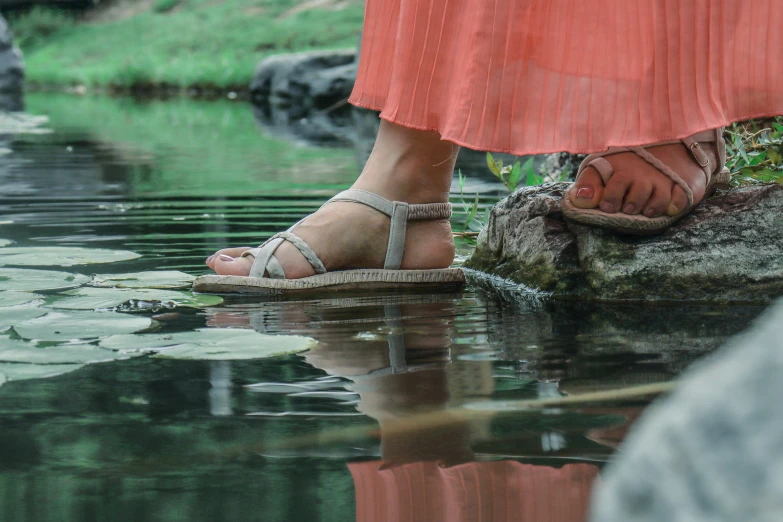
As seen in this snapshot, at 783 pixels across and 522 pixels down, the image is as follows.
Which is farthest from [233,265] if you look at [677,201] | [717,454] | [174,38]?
[174,38]

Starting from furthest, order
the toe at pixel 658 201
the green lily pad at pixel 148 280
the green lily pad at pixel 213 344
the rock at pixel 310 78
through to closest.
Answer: the rock at pixel 310 78 → the green lily pad at pixel 148 280 → the toe at pixel 658 201 → the green lily pad at pixel 213 344

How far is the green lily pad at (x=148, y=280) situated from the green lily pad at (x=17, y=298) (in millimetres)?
155

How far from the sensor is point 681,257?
185cm

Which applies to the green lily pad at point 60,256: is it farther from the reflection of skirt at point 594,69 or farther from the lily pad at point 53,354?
the reflection of skirt at point 594,69

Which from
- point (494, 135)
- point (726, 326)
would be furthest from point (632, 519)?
point (494, 135)

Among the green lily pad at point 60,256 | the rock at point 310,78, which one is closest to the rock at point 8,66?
the rock at point 310,78

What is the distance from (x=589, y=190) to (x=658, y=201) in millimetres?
123

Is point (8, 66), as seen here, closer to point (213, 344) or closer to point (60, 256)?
point (60, 256)

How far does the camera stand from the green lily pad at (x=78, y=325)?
1.47m

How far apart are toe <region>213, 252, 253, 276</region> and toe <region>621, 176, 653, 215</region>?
2.36 feet

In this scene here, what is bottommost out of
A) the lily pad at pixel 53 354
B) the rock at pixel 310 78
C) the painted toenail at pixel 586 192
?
the lily pad at pixel 53 354

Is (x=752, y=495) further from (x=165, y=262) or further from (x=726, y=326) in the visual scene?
(x=165, y=262)

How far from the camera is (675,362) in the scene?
1.34 meters

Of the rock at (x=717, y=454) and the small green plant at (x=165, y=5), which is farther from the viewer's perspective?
the small green plant at (x=165, y=5)
